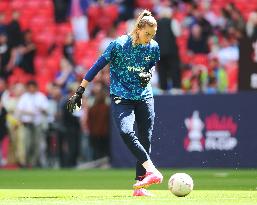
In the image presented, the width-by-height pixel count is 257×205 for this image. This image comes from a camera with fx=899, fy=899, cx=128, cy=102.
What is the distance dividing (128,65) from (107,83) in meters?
11.6

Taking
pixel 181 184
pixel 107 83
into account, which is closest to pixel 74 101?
pixel 181 184

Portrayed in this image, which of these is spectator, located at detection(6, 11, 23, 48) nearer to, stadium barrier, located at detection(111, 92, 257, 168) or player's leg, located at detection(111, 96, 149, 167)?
stadium barrier, located at detection(111, 92, 257, 168)

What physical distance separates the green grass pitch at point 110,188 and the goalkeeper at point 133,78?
85 cm

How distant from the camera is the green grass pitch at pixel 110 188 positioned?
35.9 feet

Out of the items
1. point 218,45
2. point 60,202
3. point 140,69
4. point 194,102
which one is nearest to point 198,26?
→ point 218,45

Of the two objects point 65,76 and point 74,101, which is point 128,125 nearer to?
point 74,101

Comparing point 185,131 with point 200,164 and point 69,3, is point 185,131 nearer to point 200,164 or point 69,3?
point 200,164

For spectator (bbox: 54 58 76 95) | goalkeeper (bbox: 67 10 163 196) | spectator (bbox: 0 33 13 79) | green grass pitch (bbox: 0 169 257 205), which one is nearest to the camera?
green grass pitch (bbox: 0 169 257 205)

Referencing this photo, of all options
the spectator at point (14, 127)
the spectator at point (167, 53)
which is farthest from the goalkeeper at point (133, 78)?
the spectator at point (14, 127)

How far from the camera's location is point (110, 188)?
47.5ft

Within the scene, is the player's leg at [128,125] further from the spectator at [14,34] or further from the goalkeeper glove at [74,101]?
the spectator at [14,34]

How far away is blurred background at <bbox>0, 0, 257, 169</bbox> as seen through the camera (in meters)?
20.4

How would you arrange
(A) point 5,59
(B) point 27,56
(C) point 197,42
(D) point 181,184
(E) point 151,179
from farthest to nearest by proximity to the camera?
1. (B) point 27,56
2. (A) point 5,59
3. (C) point 197,42
4. (E) point 151,179
5. (D) point 181,184

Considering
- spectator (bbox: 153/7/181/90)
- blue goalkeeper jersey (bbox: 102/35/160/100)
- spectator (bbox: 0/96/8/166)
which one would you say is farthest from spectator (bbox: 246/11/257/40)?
blue goalkeeper jersey (bbox: 102/35/160/100)
